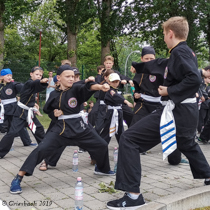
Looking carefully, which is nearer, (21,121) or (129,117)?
(21,121)

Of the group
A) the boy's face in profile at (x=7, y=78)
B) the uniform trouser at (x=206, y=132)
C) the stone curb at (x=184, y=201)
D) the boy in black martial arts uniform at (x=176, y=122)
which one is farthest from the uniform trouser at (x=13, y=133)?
the uniform trouser at (x=206, y=132)

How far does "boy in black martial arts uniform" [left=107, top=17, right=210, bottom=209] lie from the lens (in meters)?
3.98

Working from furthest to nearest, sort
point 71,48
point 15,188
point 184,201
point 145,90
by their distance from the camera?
point 71,48 < point 145,90 < point 15,188 < point 184,201

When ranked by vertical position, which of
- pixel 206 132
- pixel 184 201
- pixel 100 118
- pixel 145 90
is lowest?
pixel 206 132

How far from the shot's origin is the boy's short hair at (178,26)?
4.22 m

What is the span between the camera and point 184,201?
3863mm

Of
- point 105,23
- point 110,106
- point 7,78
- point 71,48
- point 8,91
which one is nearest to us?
point 110,106

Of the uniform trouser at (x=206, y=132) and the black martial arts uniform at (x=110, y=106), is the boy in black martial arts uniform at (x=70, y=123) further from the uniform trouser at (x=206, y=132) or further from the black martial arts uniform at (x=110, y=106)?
the uniform trouser at (x=206, y=132)

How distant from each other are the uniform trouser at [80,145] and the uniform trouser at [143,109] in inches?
74.0

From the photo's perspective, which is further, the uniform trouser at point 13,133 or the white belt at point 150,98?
the uniform trouser at point 13,133

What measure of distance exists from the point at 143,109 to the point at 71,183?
8.58ft

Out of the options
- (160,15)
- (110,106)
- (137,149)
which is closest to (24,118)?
(110,106)

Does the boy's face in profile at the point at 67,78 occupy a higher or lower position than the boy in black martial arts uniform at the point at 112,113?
higher

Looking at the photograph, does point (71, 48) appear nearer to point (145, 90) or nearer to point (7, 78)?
point (7, 78)
